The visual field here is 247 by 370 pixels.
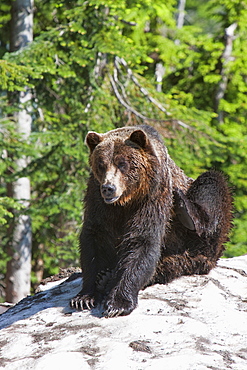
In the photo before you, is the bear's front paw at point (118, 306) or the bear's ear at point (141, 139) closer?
the bear's front paw at point (118, 306)

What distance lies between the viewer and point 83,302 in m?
4.44

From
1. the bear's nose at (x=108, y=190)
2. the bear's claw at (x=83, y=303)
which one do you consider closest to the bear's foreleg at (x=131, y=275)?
the bear's claw at (x=83, y=303)

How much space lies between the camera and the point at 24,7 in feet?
32.6

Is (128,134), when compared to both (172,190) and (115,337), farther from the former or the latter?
(115,337)

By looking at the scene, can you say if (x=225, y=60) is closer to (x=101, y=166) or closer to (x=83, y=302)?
(x=101, y=166)

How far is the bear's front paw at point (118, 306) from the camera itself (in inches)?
165

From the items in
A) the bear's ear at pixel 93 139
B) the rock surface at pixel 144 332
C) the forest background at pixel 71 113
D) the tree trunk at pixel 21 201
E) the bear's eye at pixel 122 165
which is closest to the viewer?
the rock surface at pixel 144 332

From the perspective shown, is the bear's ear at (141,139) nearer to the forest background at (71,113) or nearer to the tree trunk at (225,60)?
the forest background at (71,113)

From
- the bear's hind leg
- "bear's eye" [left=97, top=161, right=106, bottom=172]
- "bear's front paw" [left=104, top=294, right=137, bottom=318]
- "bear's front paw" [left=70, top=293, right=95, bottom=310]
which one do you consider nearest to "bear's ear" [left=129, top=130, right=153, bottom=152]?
"bear's eye" [left=97, top=161, right=106, bottom=172]

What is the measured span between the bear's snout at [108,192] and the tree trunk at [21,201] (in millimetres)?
5893

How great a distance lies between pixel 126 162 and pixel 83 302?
48.1 inches

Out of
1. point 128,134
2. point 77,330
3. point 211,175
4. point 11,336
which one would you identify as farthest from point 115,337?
point 211,175

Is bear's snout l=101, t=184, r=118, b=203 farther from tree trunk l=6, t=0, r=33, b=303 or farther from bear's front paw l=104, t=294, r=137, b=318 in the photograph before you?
tree trunk l=6, t=0, r=33, b=303

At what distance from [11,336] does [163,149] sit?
205 cm
